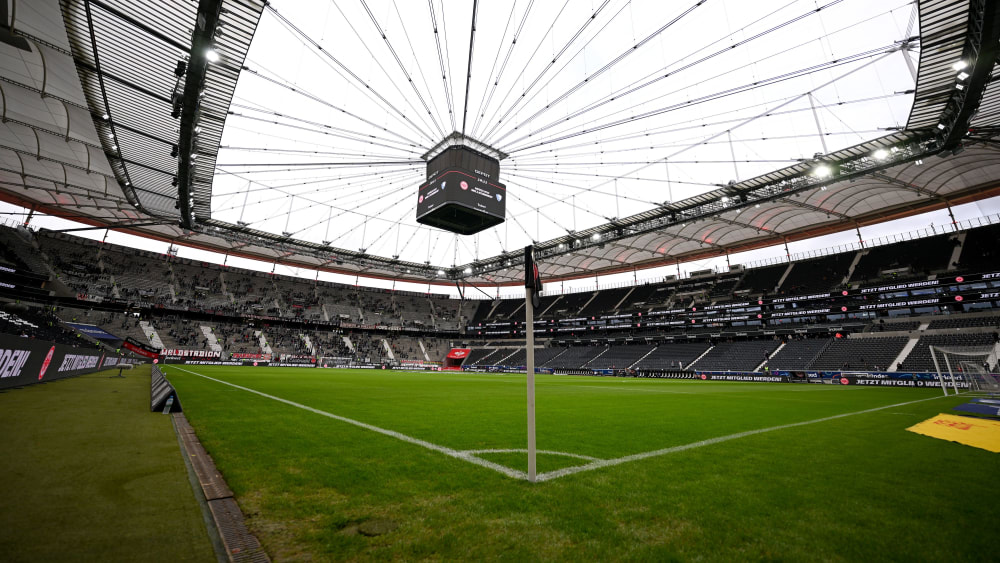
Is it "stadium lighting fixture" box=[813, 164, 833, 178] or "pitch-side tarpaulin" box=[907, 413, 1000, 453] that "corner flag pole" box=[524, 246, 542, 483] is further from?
"stadium lighting fixture" box=[813, 164, 833, 178]

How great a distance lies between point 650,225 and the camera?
39.5 m

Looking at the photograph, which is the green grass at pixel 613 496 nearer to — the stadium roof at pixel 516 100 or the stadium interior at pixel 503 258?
the stadium interior at pixel 503 258

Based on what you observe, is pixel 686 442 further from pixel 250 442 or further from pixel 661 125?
pixel 661 125

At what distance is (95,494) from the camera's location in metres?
3.48

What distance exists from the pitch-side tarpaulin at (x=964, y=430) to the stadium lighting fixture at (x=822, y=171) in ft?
76.9

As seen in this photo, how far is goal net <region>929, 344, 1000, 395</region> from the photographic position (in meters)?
20.9

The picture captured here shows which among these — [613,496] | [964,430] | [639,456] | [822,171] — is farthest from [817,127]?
[613,496]

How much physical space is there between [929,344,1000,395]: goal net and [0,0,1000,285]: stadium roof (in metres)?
13.0

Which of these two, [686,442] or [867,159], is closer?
[686,442]

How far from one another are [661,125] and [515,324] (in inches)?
2336

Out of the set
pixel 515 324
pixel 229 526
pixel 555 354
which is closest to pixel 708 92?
pixel 229 526

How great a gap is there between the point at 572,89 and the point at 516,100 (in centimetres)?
324

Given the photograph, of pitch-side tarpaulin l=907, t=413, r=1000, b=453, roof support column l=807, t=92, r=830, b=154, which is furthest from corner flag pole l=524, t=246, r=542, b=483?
roof support column l=807, t=92, r=830, b=154

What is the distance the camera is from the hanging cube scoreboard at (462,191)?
90.4 ft
